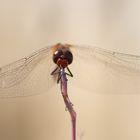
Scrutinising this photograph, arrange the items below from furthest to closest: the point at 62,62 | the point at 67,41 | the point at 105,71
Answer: the point at 67,41
the point at 105,71
the point at 62,62

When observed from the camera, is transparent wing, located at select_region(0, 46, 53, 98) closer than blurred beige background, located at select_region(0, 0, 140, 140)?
Yes

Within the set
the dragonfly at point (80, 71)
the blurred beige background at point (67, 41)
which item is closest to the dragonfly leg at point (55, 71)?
the dragonfly at point (80, 71)

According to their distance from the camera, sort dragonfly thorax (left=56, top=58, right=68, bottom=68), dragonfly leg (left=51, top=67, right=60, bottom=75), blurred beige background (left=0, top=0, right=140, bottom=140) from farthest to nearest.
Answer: blurred beige background (left=0, top=0, right=140, bottom=140) → dragonfly leg (left=51, top=67, right=60, bottom=75) → dragonfly thorax (left=56, top=58, right=68, bottom=68)

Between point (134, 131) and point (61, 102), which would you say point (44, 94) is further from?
point (134, 131)

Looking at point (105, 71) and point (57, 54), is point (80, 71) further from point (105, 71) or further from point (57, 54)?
point (57, 54)

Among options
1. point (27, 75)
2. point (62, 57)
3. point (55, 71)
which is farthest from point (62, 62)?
point (27, 75)

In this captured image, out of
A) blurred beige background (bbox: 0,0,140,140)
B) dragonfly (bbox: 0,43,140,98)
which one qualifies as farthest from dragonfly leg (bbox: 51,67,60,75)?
blurred beige background (bbox: 0,0,140,140)

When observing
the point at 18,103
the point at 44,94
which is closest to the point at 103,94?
the point at 44,94

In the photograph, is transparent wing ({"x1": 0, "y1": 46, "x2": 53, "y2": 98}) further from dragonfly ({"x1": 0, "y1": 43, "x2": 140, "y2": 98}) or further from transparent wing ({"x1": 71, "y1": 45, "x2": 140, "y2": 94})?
transparent wing ({"x1": 71, "y1": 45, "x2": 140, "y2": 94})
